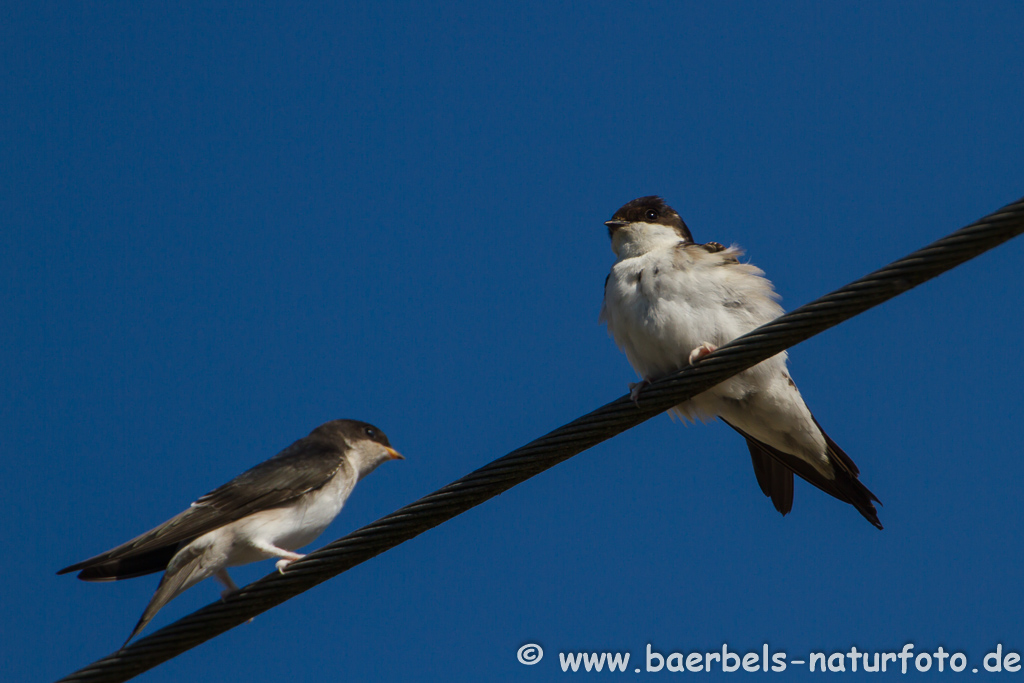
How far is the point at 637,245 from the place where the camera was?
6.03 m

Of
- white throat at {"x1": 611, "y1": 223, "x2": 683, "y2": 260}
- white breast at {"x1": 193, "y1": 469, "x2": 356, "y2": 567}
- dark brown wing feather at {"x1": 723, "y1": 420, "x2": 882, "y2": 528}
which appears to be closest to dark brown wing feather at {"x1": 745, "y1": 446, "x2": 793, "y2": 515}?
dark brown wing feather at {"x1": 723, "y1": 420, "x2": 882, "y2": 528}

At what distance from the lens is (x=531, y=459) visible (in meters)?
3.89

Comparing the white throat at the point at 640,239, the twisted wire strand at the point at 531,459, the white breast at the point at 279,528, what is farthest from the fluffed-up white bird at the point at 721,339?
the white breast at the point at 279,528

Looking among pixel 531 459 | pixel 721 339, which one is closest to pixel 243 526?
pixel 531 459

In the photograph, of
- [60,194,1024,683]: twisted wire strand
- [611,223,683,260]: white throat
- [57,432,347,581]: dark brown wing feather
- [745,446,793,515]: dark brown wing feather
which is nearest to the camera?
[60,194,1024,683]: twisted wire strand

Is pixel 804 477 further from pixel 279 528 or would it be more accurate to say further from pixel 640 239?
pixel 279 528

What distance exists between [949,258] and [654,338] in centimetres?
204

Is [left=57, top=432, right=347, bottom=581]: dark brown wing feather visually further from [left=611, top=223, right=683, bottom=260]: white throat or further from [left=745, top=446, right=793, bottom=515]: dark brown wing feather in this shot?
[left=745, top=446, right=793, bottom=515]: dark brown wing feather

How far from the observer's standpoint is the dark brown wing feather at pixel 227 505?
5.17 m

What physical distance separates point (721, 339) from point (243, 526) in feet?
9.36

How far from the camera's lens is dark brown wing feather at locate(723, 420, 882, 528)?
5195 mm

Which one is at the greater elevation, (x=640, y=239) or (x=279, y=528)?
(x=640, y=239)

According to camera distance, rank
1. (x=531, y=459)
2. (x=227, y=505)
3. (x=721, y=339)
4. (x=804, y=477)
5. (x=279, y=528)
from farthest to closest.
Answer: (x=279, y=528)
(x=227, y=505)
(x=804, y=477)
(x=721, y=339)
(x=531, y=459)

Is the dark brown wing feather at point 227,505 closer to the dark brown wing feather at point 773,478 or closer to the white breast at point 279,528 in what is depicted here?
the white breast at point 279,528
